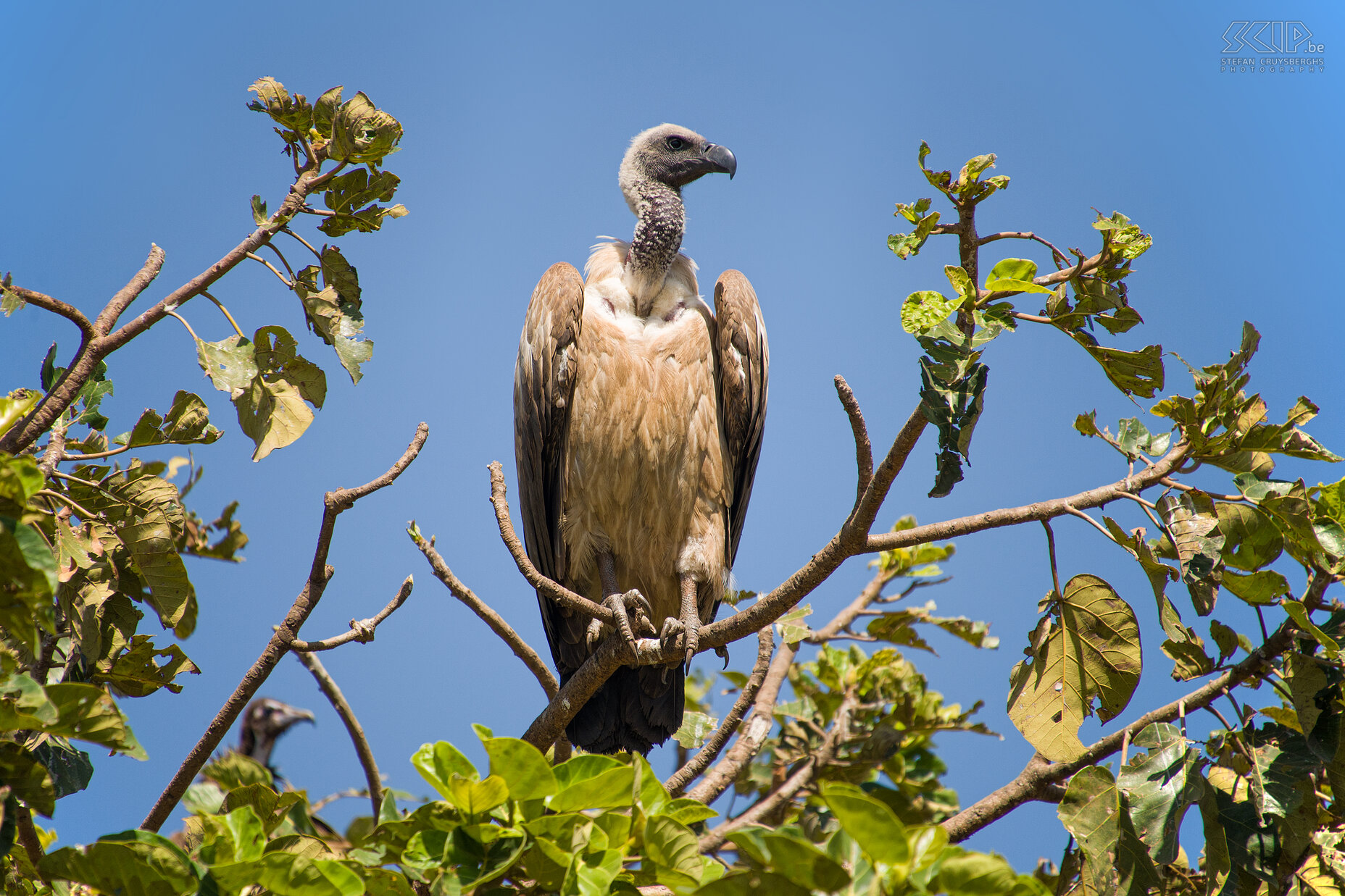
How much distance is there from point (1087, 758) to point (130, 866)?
3049mm

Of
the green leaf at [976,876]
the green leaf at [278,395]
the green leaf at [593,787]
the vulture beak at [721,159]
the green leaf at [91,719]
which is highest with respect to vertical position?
the vulture beak at [721,159]

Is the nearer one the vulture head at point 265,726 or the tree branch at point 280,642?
the tree branch at point 280,642

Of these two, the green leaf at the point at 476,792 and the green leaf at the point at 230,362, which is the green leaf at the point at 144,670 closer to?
the green leaf at the point at 230,362

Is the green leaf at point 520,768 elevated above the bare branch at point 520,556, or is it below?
below

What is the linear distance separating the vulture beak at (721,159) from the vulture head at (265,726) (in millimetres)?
4405

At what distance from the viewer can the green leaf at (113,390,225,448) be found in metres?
3.23

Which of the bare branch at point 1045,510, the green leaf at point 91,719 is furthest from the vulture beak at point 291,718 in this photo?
the bare branch at point 1045,510

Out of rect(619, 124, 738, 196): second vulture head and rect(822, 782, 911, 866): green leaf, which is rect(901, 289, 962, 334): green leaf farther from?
rect(619, 124, 738, 196): second vulture head

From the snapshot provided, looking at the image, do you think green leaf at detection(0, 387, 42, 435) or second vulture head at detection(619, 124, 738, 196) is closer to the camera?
green leaf at detection(0, 387, 42, 435)

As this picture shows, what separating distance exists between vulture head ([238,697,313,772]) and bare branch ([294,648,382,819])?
59.4 inches

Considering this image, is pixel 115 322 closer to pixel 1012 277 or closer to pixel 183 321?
pixel 183 321

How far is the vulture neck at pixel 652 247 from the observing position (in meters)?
5.71

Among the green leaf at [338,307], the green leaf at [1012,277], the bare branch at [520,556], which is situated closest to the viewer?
the green leaf at [1012,277]

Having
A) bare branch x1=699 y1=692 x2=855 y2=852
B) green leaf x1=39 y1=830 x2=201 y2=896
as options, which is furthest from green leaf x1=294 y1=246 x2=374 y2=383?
bare branch x1=699 y1=692 x2=855 y2=852
